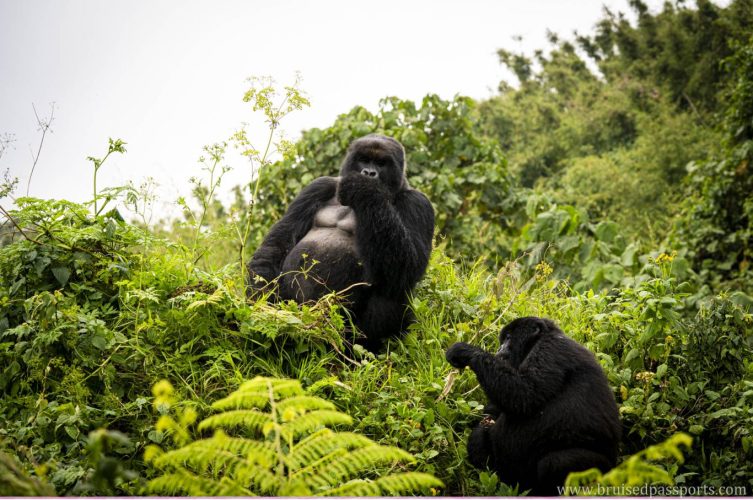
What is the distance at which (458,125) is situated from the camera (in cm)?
814

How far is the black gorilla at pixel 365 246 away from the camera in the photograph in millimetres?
4461

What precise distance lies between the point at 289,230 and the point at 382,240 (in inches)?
34.2

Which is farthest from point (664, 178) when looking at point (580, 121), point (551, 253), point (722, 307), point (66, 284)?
point (66, 284)

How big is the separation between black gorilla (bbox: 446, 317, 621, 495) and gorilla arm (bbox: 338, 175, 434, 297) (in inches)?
39.0

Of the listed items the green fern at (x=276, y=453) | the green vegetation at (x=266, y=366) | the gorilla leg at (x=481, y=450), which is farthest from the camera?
the gorilla leg at (x=481, y=450)

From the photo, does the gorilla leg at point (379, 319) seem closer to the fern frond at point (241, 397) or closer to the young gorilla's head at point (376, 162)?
the young gorilla's head at point (376, 162)

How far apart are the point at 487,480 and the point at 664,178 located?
40.0 ft

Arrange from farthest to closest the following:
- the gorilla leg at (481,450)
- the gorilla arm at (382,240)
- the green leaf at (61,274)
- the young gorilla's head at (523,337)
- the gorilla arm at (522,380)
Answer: the gorilla arm at (382,240)
the green leaf at (61,274)
the young gorilla's head at (523,337)
the gorilla leg at (481,450)
the gorilla arm at (522,380)

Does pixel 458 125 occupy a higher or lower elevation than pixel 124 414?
higher

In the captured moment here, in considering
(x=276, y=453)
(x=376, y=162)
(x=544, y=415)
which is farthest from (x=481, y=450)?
(x=376, y=162)

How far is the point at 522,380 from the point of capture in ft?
Result: 11.2

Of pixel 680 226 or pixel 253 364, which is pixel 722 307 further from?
pixel 680 226

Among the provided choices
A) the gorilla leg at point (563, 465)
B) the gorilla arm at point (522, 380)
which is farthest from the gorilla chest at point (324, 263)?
the gorilla leg at point (563, 465)

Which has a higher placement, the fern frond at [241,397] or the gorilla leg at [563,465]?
the fern frond at [241,397]
